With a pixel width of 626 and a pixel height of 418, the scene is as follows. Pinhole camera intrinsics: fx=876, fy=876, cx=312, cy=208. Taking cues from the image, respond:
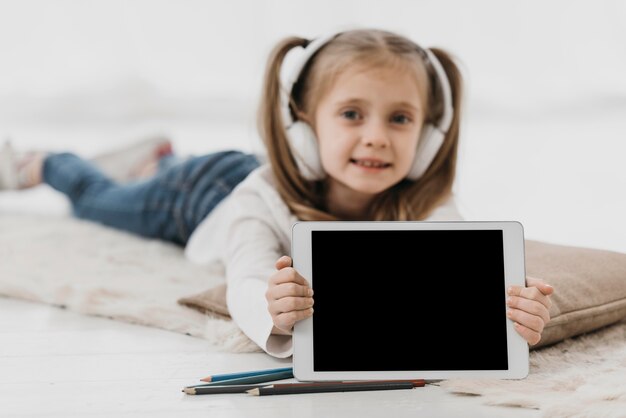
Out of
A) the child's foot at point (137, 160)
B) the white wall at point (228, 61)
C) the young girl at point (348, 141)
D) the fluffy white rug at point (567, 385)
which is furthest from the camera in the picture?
the white wall at point (228, 61)

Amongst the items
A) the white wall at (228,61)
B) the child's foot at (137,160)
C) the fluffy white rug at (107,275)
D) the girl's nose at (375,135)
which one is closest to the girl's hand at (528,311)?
the fluffy white rug at (107,275)

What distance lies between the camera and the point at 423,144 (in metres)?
1.54

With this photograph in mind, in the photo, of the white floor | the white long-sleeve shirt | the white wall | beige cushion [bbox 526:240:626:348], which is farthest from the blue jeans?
the white wall

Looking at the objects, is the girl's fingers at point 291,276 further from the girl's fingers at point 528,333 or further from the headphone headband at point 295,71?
the headphone headband at point 295,71

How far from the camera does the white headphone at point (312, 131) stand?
4.92 feet

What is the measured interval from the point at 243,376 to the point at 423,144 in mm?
650

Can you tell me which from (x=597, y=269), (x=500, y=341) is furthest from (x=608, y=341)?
(x=500, y=341)

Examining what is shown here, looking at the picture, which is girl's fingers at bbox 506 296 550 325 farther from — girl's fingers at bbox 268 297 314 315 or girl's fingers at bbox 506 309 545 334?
girl's fingers at bbox 268 297 314 315

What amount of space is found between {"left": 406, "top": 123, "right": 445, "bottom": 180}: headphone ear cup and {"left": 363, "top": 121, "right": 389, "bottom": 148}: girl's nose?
11cm

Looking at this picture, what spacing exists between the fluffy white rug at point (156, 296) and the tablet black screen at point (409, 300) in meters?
0.06

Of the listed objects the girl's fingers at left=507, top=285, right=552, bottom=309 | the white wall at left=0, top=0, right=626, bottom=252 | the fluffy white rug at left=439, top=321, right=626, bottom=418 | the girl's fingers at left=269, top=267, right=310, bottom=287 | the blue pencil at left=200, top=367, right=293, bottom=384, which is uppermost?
the white wall at left=0, top=0, right=626, bottom=252

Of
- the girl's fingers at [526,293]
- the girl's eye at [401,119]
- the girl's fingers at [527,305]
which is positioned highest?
the girl's eye at [401,119]

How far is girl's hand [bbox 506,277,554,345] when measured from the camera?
38.4 inches

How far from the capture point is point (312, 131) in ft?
5.01
